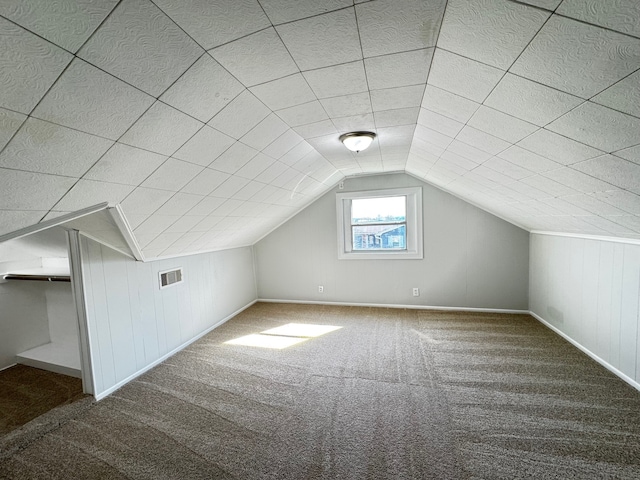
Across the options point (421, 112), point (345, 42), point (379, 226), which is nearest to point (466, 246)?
point (379, 226)

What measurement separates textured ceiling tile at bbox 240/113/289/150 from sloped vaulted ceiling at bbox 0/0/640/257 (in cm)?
1

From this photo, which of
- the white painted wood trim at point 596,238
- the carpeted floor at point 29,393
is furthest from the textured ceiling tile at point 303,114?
the carpeted floor at point 29,393

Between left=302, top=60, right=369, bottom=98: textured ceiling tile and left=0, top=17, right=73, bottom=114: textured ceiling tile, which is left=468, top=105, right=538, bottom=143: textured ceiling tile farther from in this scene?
left=0, top=17, right=73, bottom=114: textured ceiling tile

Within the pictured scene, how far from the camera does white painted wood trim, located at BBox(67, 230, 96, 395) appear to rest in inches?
91.2

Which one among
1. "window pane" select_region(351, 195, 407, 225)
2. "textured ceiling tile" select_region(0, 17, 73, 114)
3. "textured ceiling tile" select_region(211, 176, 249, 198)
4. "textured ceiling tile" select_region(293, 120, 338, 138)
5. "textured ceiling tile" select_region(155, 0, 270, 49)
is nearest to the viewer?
"textured ceiling tile" select_region(0, 17, 73, 114)

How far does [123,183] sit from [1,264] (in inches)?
121

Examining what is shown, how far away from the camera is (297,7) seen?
3.14 feet

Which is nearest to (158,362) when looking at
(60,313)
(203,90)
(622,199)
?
(60,313)

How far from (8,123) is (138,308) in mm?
2276

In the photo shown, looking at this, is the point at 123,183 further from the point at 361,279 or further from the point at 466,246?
the point at 466,246

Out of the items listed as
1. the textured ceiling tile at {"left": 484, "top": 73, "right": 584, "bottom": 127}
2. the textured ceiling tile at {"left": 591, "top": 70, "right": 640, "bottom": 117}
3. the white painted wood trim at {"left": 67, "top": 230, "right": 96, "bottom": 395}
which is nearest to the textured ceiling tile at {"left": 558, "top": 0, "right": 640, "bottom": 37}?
the textured ceiling tile at {"left": 591, "top": 70, "right": 640, "bottom": 117}

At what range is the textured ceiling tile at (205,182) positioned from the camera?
206 centimetres

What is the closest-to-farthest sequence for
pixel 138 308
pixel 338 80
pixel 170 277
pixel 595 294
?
pixel 338 80
pixel 595 294
pixel 138 308
pixel 170 277

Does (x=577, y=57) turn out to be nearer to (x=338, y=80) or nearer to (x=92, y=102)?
(x=338, y=80)
